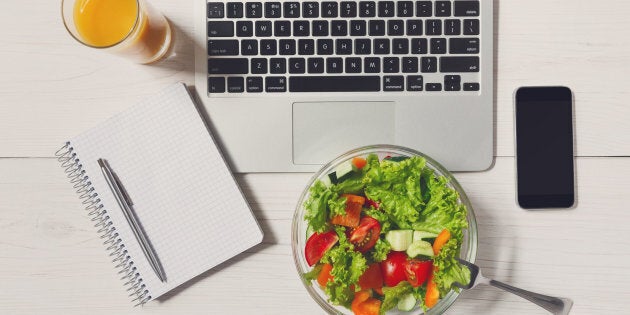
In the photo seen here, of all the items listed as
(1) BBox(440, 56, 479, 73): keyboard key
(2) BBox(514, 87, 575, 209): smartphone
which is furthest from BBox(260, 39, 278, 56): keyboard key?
(2) BBox(514, 87, 575, 209): smartphone

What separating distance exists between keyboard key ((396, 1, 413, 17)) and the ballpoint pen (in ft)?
1.39

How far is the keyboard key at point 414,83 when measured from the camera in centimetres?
69

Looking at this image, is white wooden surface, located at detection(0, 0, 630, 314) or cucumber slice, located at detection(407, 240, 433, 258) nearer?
cucumber slice, located at detection(407, 240, 433, 258)

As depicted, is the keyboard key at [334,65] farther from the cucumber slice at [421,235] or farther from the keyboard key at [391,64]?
the cucumber slice at [421,235]

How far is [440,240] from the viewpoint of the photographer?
2.01ft

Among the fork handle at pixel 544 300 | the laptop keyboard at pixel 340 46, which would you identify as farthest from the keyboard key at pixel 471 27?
the fork handle at pixel 544 300

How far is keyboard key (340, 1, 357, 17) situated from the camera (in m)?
0.69

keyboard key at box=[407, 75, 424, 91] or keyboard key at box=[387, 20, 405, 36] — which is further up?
keyboard key at box=[387, 20, 405, 36]

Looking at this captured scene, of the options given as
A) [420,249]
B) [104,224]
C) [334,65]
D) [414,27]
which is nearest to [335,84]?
[334,65]

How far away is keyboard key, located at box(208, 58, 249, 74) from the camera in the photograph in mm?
692

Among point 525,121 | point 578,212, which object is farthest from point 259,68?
point 578,212

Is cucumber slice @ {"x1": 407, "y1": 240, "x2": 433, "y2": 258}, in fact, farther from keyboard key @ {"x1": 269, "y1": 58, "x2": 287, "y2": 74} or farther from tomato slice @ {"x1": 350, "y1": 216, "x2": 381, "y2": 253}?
keyboard key @ {"x1": 269, "y1": 58, "x2": 287, "y2": 74}

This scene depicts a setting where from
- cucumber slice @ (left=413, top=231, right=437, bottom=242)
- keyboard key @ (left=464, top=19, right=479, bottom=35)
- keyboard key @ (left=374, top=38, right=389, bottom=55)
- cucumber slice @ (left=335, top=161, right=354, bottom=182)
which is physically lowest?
cucumber slice @ (left=413, top=231, right=437, bottom=242)

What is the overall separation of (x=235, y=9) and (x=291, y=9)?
71 millimetres
